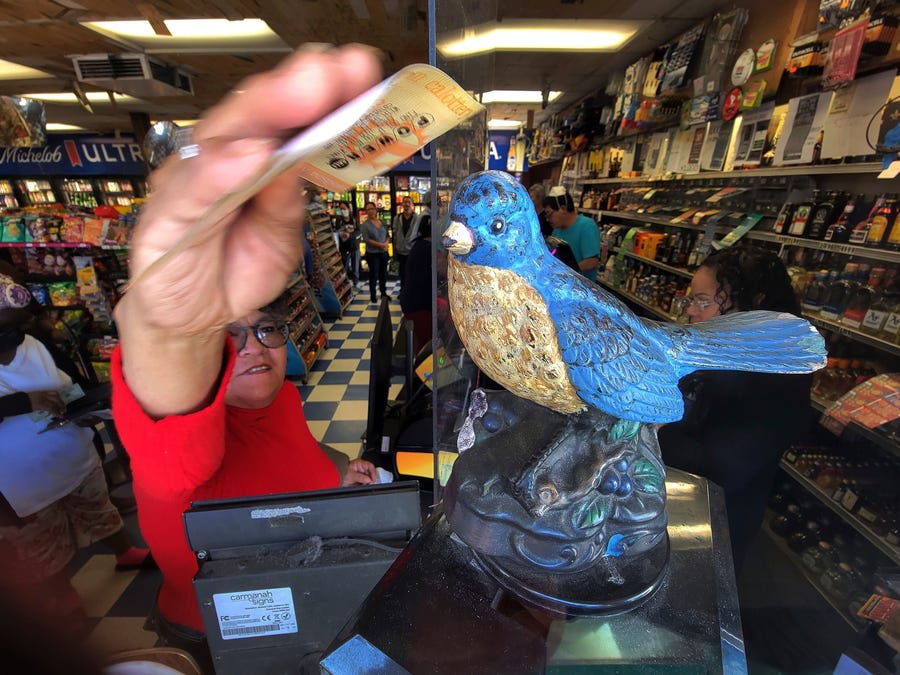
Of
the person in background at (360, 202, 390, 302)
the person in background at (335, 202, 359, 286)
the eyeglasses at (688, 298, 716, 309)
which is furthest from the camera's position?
the person in background at (335, 202, 359, 286)

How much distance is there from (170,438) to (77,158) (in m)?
10.3

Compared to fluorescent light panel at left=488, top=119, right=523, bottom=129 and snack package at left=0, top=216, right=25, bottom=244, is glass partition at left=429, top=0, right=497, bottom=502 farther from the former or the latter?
fluorescent light panel at left=488, top=119, right=523, bottom=129

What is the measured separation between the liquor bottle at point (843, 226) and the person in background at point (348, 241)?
621 centimetres

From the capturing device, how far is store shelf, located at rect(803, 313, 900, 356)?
1.53m

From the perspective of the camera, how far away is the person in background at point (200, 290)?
41cm

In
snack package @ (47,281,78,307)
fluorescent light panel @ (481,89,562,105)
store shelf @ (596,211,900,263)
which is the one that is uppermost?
fluorescent light panel @ (481,89,562,105)

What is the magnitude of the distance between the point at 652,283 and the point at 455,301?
3.44 m

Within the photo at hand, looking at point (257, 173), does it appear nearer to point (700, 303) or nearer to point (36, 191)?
point (700, 303)

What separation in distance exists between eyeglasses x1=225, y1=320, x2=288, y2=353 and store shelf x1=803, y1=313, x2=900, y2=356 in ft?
6.80

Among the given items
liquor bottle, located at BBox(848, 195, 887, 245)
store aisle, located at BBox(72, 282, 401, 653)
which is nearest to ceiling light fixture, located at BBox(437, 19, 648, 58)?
liquor bottle, located at BBox(848, 195, 887, 245)

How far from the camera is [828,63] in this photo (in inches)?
69.5

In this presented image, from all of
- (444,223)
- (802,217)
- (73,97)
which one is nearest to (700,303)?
(444,223)

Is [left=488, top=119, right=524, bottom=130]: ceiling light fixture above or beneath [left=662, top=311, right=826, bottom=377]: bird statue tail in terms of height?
above

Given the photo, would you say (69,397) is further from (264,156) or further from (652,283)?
(652,283)
